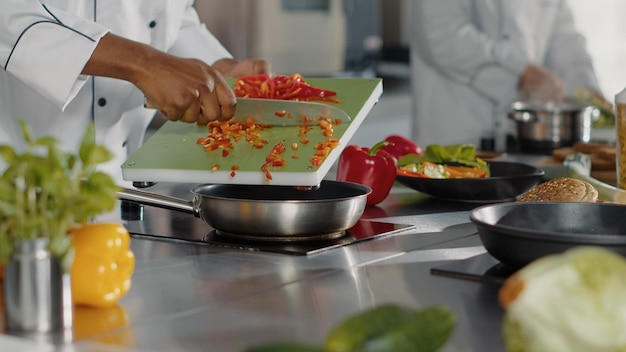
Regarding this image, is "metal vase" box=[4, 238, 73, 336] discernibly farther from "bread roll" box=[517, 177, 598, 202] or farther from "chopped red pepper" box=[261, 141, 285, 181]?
"bread roll" box=[517, 177, 598, 202]

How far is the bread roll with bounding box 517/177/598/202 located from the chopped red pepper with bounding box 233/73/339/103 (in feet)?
1.39

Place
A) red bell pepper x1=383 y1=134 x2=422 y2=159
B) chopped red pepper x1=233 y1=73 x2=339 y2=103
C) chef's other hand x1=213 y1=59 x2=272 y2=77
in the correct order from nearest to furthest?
chopped red pepper x1=233 y1=73 x2=339 y2=103, chef's other hand x1=213 y1=59 x2=272 y2=77, red bell pepper x1=383 y1=134 x2=422 y2=159

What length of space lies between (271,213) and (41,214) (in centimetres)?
50

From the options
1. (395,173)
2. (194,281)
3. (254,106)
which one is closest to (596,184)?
(395,173)

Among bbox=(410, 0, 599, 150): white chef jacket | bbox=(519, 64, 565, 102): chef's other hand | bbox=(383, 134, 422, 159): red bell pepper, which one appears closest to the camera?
bbox=(383, 134, 422, 159): red bell pepper

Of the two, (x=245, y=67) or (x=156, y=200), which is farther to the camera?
(x=245, y=67)

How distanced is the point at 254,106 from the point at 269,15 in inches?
86.6

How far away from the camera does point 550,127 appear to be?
104 inches

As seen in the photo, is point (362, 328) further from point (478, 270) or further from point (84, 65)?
point (84, 65)

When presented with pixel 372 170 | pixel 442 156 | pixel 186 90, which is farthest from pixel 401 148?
pixel 186 90

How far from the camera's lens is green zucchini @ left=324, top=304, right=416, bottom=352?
2.54ft

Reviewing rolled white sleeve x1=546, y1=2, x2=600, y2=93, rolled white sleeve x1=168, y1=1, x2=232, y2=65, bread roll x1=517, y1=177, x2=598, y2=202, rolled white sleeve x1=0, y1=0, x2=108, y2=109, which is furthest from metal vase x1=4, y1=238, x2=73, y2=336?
rolled white sleeve x1=546, y1=2, x2=600, y2=93

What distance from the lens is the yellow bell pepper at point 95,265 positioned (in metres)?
1.02

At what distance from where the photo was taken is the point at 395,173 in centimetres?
184
